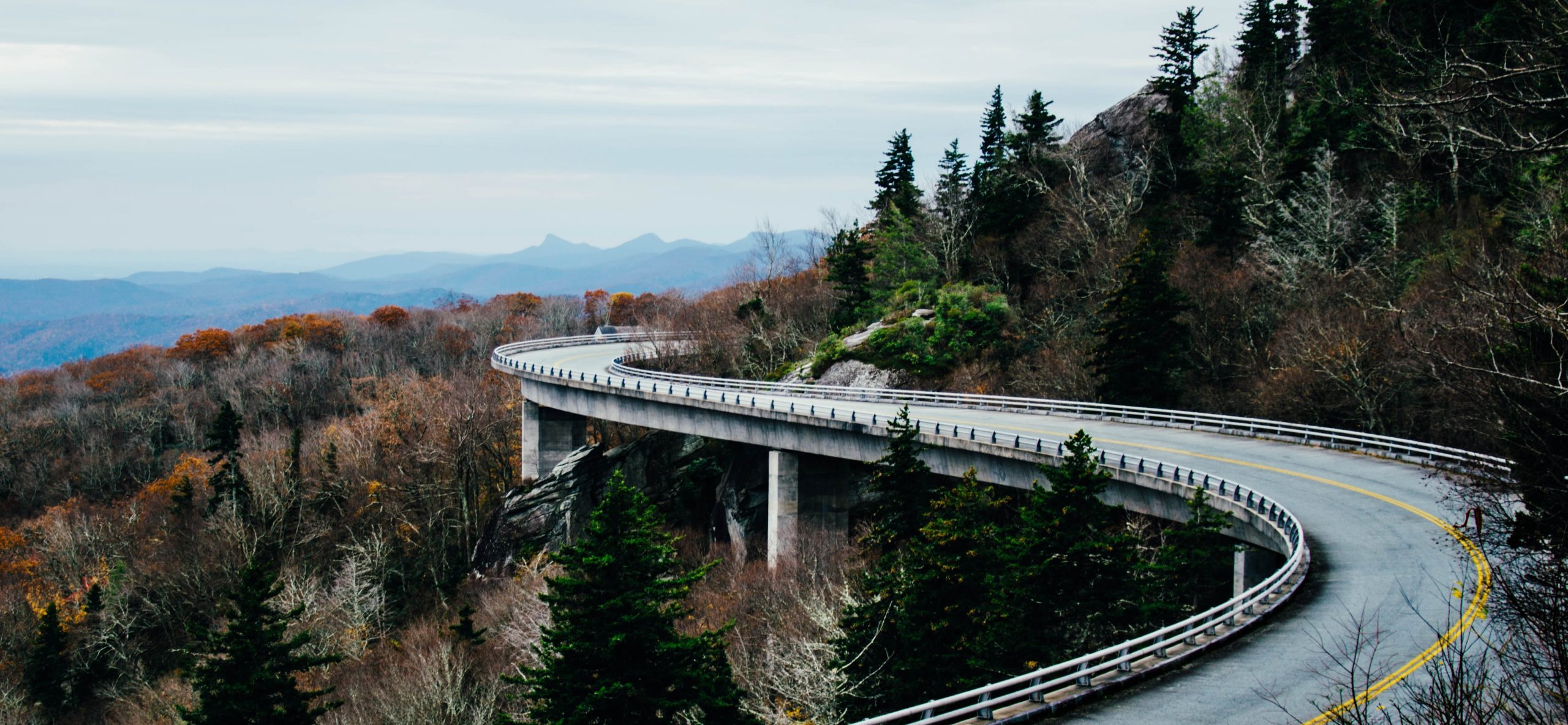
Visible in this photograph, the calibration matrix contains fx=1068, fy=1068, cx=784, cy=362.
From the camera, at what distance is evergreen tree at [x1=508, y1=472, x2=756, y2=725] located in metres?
19.7

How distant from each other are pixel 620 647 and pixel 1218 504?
16.1 meters

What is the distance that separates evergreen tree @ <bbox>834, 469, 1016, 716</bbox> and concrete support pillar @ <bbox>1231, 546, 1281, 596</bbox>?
7.52 meters

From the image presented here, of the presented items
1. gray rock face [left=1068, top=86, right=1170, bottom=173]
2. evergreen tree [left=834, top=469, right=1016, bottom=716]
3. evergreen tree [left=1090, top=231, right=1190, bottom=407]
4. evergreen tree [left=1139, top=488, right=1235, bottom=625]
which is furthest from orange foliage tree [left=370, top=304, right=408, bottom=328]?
evergreen tree [left=1139, top=488, right=1235, bottom=625]

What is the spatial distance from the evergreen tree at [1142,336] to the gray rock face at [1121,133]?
2162 cm

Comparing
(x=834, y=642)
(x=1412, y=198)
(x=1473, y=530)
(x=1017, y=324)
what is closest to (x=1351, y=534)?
(x=1473, y=530)

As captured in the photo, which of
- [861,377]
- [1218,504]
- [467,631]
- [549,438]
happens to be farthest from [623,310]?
[1218,504]

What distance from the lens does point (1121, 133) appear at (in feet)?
220

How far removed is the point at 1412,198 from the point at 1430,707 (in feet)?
146

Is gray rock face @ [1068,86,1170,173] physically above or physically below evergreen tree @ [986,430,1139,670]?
above

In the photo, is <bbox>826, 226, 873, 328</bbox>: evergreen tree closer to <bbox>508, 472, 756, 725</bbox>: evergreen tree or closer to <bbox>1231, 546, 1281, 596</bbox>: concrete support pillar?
<bbox>1231, 546, 1281, 596</bbox>: concrete support pillar

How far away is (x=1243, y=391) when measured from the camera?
44688 millimetres

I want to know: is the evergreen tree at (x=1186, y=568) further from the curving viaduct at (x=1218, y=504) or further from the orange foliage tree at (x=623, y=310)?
the orange foliage tree at (x=623, y=310)

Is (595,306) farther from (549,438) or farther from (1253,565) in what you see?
(1253,565)

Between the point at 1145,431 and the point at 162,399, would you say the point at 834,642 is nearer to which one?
the point at 1145,431
